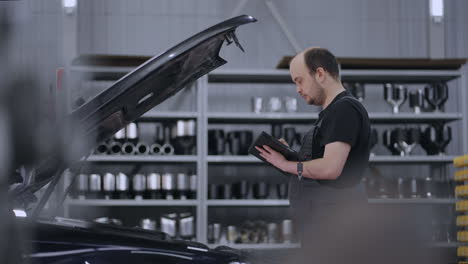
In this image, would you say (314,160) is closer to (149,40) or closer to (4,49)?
(4,49)

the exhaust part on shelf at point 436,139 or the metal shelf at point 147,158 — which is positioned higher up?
the exhaust part on shelf at point 436,139

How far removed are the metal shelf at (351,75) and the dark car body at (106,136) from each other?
13.5ft

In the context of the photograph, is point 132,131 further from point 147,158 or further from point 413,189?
point 413,189

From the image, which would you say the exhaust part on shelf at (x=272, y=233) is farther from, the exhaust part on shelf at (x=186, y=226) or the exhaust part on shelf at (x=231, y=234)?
the exhaust part on shelf at (x=186, y=226)

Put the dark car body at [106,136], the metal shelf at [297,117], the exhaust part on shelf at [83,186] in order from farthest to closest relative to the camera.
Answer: the metal shelf at [297,117] < the exhaust part on shelf at [83,186] < the dark car body at [106,136]

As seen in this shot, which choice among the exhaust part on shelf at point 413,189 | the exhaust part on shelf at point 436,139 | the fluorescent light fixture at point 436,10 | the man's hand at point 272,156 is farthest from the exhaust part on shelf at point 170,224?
the man's hand at point 272,156

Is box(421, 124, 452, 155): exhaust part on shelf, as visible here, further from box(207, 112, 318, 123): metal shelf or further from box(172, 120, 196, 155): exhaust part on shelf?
box(172, 120, 196, 155): exhaust part on shelf

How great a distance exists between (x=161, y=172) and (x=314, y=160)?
14.6 ft

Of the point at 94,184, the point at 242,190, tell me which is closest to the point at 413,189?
the point at 242,190

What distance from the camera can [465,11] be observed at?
664 centimetres

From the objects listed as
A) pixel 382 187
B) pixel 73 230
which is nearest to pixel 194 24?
pixel 382 187

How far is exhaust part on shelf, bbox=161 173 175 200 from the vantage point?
5.46 metres

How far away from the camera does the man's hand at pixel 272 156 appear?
1.77 metres

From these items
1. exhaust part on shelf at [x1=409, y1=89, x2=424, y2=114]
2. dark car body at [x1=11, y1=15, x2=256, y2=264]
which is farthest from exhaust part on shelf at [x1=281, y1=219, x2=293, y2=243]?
dark car body at [x1=11, y1=15, x2=256, y2=264]
